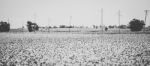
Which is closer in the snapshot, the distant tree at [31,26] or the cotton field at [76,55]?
the cotton field at [76,55]

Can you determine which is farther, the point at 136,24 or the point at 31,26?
the point at 31,26

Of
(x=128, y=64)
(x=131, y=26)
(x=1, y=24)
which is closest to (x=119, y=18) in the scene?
(x=131, y=26)

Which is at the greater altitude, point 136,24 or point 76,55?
point 136,24

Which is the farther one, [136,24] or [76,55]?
[136,24]

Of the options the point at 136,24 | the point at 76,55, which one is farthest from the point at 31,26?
the point at 76,55

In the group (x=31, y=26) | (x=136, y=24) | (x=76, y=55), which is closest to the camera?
(x=76, y=55)

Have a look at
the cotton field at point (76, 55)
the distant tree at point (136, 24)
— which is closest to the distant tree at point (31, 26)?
the distant tree at point (136, 24)

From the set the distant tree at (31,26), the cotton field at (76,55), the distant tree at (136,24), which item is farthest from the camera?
the distant tree at (31,26)

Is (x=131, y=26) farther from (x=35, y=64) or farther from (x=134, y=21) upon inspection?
(x=35, y=64)

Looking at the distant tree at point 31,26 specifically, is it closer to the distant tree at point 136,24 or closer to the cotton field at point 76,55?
the distant tree at point 136,24

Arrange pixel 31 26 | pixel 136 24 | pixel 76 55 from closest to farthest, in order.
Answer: pixel 76 55 < pixel 136 24 < pixel 31 26

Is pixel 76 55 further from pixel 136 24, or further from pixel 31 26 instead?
pixel 31 26

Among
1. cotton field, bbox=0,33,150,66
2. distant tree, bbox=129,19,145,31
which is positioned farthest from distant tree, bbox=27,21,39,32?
cotton field, bbox=0,33,150,66

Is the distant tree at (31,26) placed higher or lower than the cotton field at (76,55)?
higher
